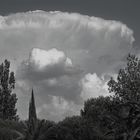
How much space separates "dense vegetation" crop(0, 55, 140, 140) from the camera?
34875mm

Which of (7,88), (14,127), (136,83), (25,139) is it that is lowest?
(25,139)

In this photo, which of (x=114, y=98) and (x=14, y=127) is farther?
(x=14, y=127)

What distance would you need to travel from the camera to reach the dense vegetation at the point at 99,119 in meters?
34.9

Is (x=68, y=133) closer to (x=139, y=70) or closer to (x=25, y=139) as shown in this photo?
(x=25, y=139)

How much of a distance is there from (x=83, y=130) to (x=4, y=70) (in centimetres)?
2114

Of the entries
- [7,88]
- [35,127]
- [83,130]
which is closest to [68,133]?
[83,130]

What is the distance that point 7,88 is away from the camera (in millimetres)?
61656

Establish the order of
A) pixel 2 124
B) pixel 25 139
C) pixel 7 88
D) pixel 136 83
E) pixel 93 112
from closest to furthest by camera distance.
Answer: pixel 25 139
pixel 136 83
pixel 2 124
pixel 7 88
pixel 93 112

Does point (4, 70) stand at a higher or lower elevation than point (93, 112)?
higher

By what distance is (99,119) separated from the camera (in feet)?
179

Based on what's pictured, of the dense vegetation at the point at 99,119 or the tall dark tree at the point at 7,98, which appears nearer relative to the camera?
the dense vegetation at the point at 99,119

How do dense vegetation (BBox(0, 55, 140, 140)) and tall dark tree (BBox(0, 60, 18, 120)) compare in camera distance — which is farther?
tall dark tree (BBox(0, 60, 18, 120))

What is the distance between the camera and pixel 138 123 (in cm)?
3447

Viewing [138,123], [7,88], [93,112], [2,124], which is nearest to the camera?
[138,123]
